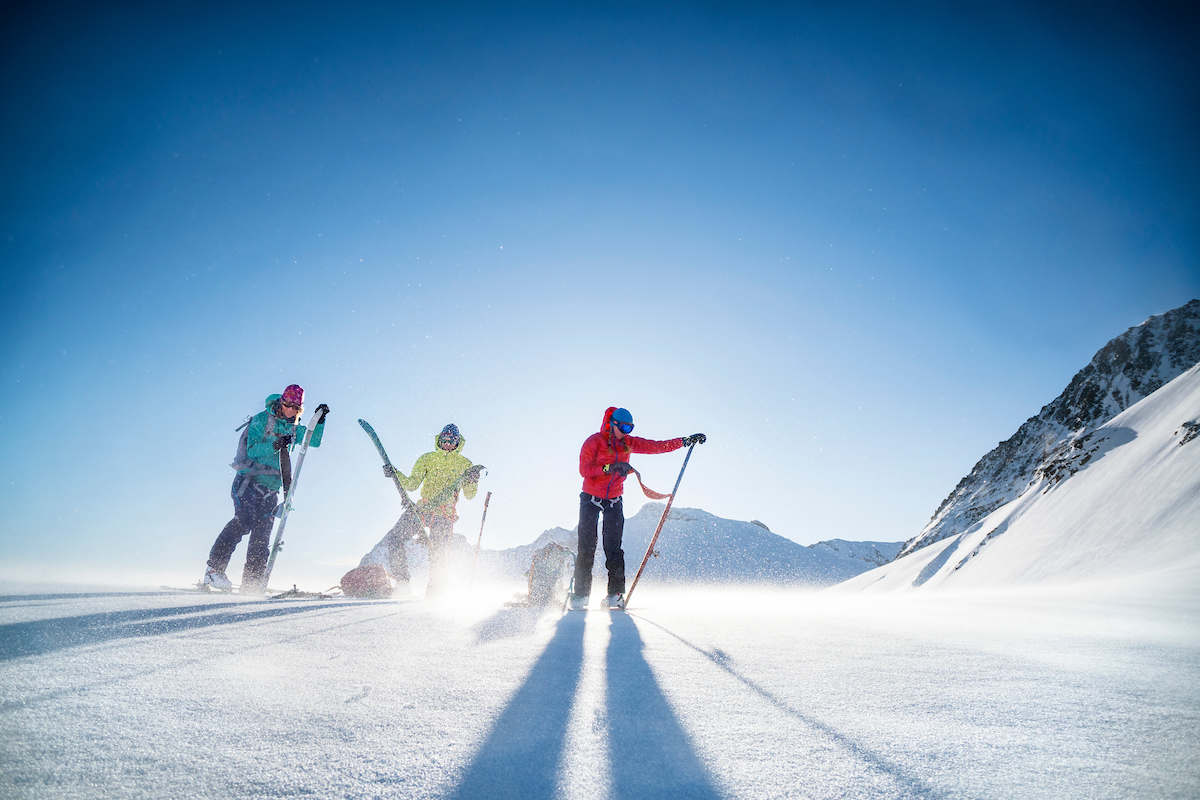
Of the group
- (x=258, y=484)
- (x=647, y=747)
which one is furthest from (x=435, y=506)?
(x=647, y=747)

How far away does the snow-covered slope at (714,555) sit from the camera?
166 feet

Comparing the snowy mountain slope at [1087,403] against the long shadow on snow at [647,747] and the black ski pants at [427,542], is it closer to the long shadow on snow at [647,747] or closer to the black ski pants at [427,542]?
the black ski pants at [427,542]

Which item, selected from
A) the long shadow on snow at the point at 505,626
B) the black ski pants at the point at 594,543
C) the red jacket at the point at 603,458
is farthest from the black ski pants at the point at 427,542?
the long shadow on snow at the point at 505,626

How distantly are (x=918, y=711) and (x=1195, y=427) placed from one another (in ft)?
58.7

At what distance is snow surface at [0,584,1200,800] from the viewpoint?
3.94ft

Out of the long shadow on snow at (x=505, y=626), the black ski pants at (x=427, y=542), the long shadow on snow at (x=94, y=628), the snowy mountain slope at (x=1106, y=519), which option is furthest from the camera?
the snowy mountain slope at (x=1106, y=519)

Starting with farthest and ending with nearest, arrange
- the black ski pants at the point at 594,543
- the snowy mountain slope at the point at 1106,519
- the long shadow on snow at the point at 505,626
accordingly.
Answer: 1. the snowy mountain slope at the point at 1106,519
2. the black ski pants at the point at 594,543
3. the long shadow on snow at the point at 505,626

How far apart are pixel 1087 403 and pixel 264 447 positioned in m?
47.2

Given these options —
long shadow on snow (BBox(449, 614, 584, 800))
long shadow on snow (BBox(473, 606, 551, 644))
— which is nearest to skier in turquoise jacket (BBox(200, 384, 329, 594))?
long shadow on snow (BBox(473, 606, 551, 644))

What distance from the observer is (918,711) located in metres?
1.76

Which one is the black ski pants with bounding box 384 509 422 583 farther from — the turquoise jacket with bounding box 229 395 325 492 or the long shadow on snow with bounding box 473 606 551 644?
the long shadow on snow with bounding box 473 606 551 644

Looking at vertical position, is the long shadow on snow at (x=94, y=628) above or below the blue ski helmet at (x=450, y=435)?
below

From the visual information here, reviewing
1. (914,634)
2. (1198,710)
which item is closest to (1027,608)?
(914,634)

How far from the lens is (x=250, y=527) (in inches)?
278
